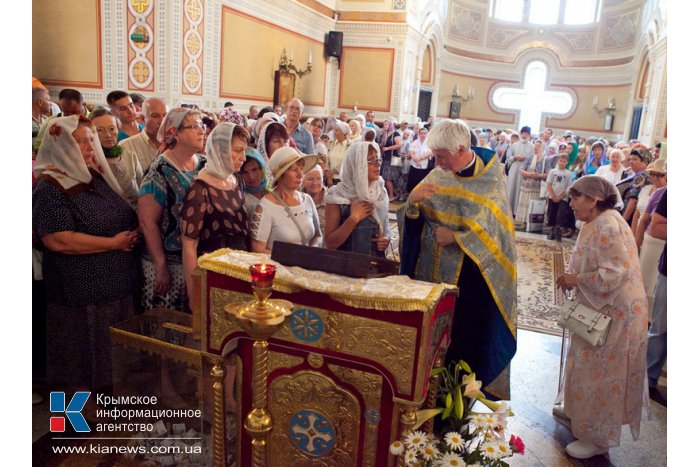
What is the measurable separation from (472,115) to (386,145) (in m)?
14.5

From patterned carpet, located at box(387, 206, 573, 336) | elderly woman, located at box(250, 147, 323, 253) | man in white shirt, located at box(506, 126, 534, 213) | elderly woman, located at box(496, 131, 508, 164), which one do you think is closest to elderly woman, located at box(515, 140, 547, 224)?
man in white shirt, located at box(506, 126, 534, 213)

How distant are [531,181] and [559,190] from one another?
1.26 m

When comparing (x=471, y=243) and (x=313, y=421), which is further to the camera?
(x=471, y=243)

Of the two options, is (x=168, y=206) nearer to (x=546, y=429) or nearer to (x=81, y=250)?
(x=81, y=250)

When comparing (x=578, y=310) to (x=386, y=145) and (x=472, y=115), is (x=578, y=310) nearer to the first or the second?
(x=386, y=145)

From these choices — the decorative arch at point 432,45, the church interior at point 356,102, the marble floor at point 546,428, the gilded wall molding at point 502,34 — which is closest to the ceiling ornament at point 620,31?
the church interior at point 356,102

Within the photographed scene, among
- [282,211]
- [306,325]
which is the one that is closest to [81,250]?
[282,211]

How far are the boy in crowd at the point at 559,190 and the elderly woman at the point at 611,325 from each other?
218 inches

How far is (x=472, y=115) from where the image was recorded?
2433cm

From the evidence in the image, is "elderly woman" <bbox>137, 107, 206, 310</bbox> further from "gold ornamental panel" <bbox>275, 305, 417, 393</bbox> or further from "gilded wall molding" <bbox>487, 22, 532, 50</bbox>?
"gilded wall molding" <bbox>487, 22, 532, 50</bbox>

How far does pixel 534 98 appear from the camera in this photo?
949 inches

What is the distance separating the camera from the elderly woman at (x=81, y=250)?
8.18 ft

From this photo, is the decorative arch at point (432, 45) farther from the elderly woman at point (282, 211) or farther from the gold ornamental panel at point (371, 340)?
the gold ornamental panel at point (371, 340)

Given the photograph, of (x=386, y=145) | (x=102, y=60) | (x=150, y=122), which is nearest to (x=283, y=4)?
(x=386, y=145)
